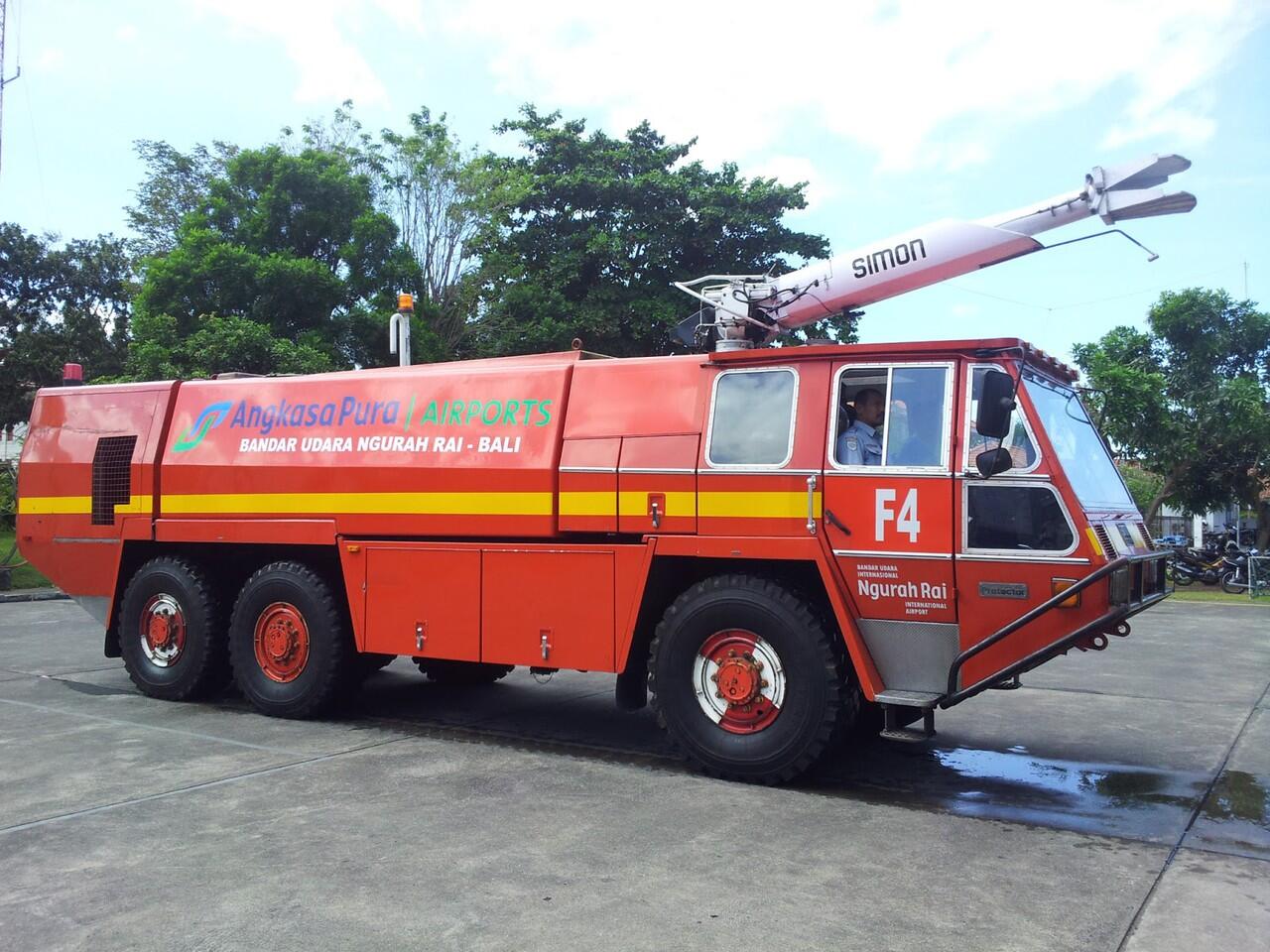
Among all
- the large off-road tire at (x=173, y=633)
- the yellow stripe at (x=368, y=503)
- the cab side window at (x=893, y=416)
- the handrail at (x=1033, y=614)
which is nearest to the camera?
the handrail at (x=1033, y=614)

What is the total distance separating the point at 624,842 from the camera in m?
5.12

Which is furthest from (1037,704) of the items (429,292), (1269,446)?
(429,292)

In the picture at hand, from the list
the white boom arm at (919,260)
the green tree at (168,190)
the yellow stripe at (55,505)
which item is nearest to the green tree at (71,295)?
the green tree at (168,190)

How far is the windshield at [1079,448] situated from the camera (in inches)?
236

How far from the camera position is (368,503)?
782cm

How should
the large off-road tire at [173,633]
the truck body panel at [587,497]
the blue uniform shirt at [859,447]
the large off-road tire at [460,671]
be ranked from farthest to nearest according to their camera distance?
the large off-road tire at [460,671] < the large off-road tire at [173,633] < the blue uniform shirt at [859,447] < the truck body panel at [587,497]

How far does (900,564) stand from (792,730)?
1156 mm

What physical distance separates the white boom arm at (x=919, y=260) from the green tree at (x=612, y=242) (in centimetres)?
1627

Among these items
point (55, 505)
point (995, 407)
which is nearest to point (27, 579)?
point (55, 505)

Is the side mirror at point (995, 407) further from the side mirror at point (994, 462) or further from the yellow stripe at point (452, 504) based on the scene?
the yellow stripe at point (452, 504)

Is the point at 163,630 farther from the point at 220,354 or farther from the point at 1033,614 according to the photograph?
the point at 220,354

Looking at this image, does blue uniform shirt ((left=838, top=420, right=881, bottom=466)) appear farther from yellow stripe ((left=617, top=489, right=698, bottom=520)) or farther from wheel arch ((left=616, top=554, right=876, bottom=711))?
yellow stripe ((left=617, top=489, right=698, bottom=520))

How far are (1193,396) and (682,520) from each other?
20815 mm

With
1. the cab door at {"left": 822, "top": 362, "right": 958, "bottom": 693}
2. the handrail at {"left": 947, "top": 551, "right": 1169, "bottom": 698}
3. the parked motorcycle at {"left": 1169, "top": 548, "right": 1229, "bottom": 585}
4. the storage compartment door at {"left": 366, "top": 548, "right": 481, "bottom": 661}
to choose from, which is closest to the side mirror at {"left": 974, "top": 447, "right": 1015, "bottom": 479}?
the cab door at {"left": 822, "top": 362, "right": 958, "bottom": 693}
